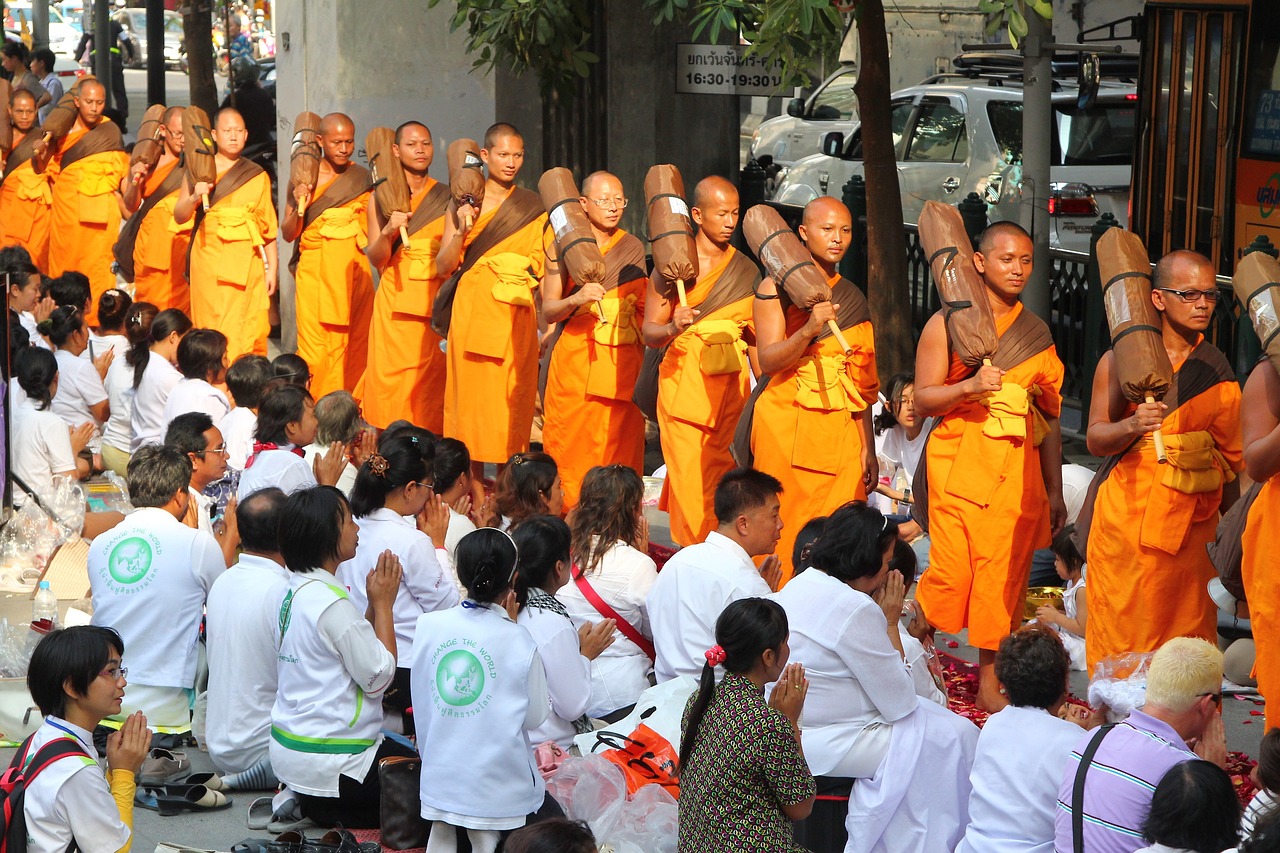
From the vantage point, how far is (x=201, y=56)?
54.0 ft

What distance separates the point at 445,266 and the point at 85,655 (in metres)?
4.93

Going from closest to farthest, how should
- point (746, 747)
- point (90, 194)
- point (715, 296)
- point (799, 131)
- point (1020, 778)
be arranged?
point (746, 747)
point (1020, 778)
point (715, 296)
point (90, 194)
point (799, 131)

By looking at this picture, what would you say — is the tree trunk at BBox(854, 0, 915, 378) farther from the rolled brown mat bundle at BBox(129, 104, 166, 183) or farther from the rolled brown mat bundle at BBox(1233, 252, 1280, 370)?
the rolled brown mat bundle at BBox(129, 104, 166, 183)

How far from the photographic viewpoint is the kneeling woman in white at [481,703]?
4.68 m

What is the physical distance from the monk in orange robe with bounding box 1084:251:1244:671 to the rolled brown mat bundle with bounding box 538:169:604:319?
2605 millimetres

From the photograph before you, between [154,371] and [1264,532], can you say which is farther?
[154,371]

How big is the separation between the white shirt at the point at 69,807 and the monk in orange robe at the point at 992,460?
324 centimetres

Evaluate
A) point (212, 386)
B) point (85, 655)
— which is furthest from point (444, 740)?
point (212, 386)

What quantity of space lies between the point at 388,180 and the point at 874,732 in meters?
5.58

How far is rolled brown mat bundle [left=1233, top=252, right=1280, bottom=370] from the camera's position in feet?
16.5

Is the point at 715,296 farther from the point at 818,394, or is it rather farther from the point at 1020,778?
the point at 1020,778

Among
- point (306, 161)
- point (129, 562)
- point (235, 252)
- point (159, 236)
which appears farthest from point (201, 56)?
point (129, 562)

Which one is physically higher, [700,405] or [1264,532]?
[700,405]

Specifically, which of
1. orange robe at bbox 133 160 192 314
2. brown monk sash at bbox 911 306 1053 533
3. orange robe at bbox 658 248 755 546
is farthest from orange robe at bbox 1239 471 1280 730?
orange robe at bbox 133 160 192 314
